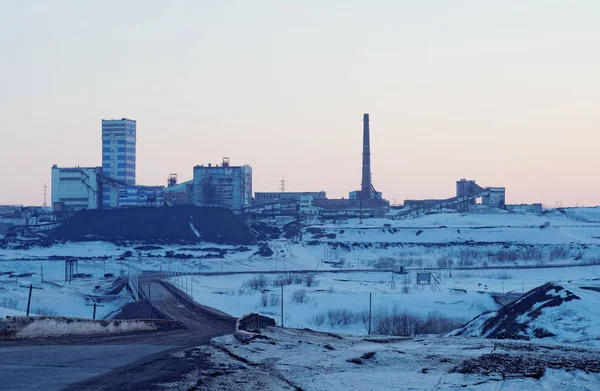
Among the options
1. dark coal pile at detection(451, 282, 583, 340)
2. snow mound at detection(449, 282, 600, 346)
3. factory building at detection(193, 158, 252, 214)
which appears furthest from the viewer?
factory building at detection(193, 158, 252, 214)

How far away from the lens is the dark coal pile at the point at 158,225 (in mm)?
92125

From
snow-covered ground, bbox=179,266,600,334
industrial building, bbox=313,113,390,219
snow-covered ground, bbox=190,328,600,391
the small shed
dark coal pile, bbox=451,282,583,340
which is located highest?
industrial building, bbox=313,113,390,219

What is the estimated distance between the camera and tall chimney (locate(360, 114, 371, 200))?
369ft

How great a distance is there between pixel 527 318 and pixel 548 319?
652 mm

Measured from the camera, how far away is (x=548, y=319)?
26.6m

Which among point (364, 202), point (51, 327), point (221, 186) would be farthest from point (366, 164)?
point (51, 327)

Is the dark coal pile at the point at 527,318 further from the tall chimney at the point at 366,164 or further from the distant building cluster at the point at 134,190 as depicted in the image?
the tall chimney at the point at 366,164

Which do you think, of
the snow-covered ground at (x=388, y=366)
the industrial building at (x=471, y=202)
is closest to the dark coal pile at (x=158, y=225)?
the industrial building at (x=471, y=202)

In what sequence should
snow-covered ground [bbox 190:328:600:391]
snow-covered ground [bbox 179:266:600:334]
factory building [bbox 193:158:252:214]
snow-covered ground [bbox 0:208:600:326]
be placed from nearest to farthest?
snow-covered ground [bbox 190:328:600:391] < snow-covered ground [bbox 179:266:600:334] < snow-covered ground [bbox 0:208:600:326] < factory building [bbox 193:158:252:214]

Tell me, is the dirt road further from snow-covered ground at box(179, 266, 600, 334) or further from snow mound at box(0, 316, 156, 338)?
snow-covered ground at box(179, 266, 600, 334)

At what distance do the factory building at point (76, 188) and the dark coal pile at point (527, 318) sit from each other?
7712 cm

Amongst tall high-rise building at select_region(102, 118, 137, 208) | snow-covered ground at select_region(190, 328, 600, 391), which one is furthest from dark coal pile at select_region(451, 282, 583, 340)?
tall high-rise building at select_region(102, 118, 137, 208)

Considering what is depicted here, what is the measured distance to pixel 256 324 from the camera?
1881cm

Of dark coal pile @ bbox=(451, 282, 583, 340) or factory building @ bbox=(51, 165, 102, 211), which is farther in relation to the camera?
factory building @ bbox=(51, 165, 102, 211)
